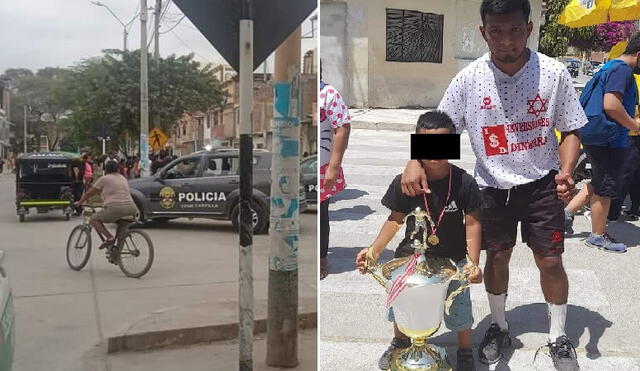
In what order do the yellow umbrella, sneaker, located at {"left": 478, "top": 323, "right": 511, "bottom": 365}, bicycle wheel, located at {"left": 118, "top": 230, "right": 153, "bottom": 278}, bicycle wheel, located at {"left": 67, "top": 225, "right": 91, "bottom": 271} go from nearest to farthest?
1. sneaker, located at {"left": 478, "top": 323, "right": 511, "bottom": 365}
2. the yellow umbrella
3. bicycle wheel, located at {"left": 67, "top": 225, "right": 91, "bottom": 271}
4. bicycle wheel, located at {"left": 118, "top": 230, "right": 153, "bottom": 278}

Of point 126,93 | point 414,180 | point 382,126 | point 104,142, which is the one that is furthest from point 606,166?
point 104,142

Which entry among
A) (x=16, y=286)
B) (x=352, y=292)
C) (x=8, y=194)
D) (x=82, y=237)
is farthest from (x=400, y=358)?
(x=82, y=237)

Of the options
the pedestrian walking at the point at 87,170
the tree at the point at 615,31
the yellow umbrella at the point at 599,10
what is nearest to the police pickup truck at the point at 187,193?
the pedestrian walking at the point at 87,170

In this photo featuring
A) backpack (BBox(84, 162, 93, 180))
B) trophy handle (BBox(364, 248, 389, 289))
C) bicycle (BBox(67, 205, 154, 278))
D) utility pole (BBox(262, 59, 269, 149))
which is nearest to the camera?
trophy handle (BBox(364, 248, 389, 289))

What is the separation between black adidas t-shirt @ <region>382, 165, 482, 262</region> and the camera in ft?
5.53

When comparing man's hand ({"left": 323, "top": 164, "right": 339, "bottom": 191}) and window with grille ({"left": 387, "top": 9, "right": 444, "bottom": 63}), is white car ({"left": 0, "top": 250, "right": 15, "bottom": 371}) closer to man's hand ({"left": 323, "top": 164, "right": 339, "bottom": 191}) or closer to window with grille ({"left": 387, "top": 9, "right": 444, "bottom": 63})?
man's hand ({"left": 323, "top": 164, "right": 339, "bottom": 191})

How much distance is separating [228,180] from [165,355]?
317 centimetres

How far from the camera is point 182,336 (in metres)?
3.08

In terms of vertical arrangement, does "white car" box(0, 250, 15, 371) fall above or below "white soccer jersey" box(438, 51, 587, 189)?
below

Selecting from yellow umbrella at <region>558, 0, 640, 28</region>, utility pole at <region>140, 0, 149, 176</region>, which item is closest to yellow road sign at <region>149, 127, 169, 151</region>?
utility pole at <region>140, 0, 149, 176</region>

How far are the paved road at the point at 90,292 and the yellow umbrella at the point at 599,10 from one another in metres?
1.98

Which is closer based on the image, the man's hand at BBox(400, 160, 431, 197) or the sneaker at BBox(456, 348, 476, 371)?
the man's hand at BBox(400, 160, 431, 197)

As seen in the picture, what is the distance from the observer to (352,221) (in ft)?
9.34

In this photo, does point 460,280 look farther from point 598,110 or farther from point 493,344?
point 598,110
